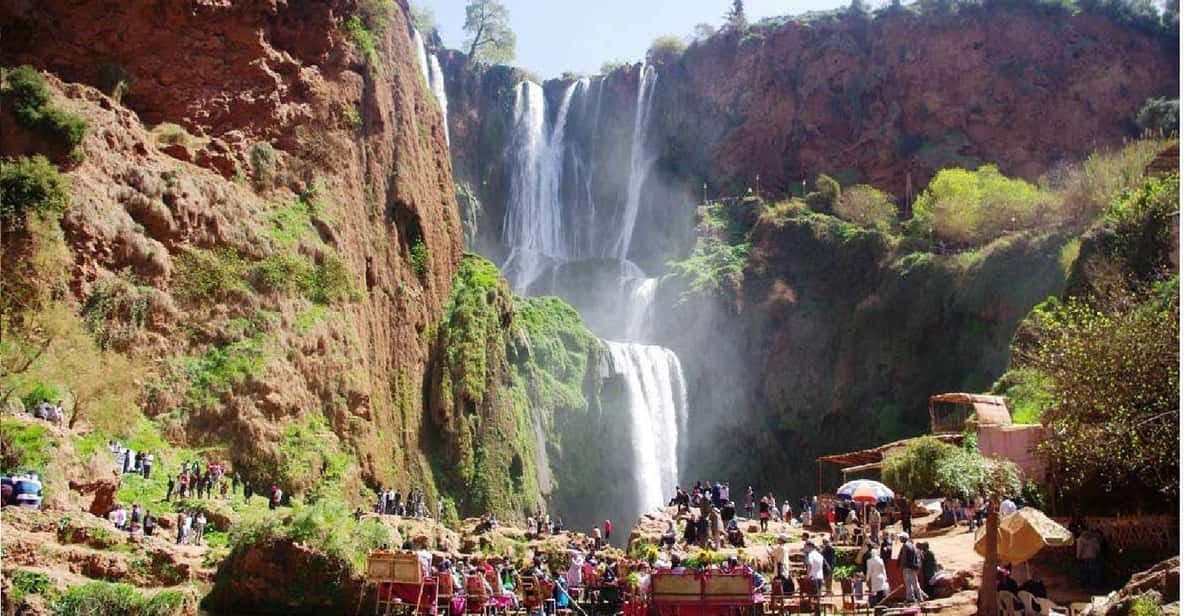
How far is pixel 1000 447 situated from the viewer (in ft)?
112

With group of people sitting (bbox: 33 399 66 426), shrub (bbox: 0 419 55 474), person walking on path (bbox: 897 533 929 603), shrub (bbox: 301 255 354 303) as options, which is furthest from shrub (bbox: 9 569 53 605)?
shrub (bbox: 301 255 354 303)

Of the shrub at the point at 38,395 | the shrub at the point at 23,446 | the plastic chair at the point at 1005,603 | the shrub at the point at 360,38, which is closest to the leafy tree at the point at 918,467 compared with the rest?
the plastic chair at the point at 1005,603

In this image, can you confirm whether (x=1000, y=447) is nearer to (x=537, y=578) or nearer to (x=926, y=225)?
(x=537, y=578)

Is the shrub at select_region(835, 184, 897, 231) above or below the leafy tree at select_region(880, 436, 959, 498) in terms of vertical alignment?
above

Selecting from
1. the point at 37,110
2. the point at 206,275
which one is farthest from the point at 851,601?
the point at 37,110

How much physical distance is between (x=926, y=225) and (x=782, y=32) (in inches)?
911

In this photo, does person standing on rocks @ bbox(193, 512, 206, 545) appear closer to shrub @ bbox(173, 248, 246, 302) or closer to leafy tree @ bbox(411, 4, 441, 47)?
shrub @ bbox(173, 248, 246, 302)

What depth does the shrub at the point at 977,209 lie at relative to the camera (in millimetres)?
58812

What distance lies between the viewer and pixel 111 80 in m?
36.5

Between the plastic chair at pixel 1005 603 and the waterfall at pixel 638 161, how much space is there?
197 feet

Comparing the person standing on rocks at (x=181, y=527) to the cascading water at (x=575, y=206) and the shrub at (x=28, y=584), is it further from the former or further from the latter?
the cascading water at (x=575, y=206)

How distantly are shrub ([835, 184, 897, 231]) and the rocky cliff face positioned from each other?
103 feet

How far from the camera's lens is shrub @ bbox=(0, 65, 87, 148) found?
3025 cm

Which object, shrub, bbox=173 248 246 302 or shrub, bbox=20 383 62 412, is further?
shrub, bbox=173 248 246 302
